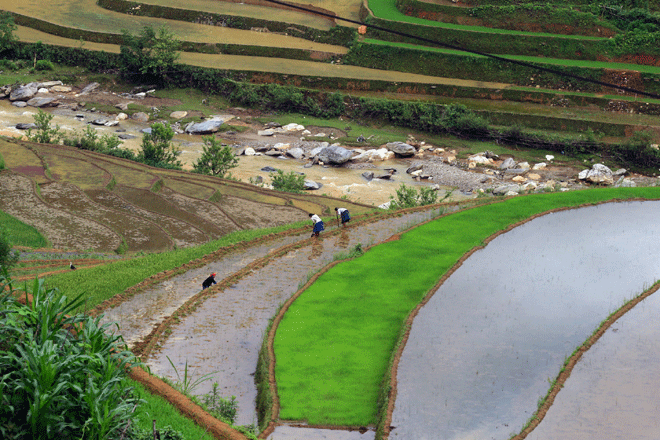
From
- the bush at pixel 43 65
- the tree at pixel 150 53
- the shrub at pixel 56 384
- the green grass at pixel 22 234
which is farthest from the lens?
the bush at pixel 43 65

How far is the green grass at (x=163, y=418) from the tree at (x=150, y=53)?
33194 millimetres

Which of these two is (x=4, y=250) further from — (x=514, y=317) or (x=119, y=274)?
(x=514, y=317)

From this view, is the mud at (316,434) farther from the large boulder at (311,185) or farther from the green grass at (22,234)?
the large boulder at (311,185)

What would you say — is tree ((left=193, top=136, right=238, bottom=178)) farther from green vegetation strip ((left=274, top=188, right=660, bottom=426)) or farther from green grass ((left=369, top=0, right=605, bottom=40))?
green grass ((left=369, top=0, right=605, bottom=40))

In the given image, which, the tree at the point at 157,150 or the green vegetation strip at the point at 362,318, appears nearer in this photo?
the green vegetation strip at the point at 362,318

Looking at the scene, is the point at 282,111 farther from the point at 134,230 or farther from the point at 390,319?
the point at 390,319

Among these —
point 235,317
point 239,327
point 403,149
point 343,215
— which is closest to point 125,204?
point 343,215

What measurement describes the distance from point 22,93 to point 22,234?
2305 centimetres

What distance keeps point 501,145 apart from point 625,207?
50.6 ft

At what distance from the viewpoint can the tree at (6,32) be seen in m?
42.5

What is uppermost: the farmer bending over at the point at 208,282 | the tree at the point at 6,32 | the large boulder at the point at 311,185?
the tree at the point at 6,32

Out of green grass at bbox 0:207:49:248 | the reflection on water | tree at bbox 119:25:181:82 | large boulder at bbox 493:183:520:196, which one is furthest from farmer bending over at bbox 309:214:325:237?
tree at bbox 119:25:181:82

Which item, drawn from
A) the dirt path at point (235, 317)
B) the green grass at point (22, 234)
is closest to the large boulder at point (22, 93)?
the green grass at point (22, 234)

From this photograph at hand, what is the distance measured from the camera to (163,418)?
28.7 ft
